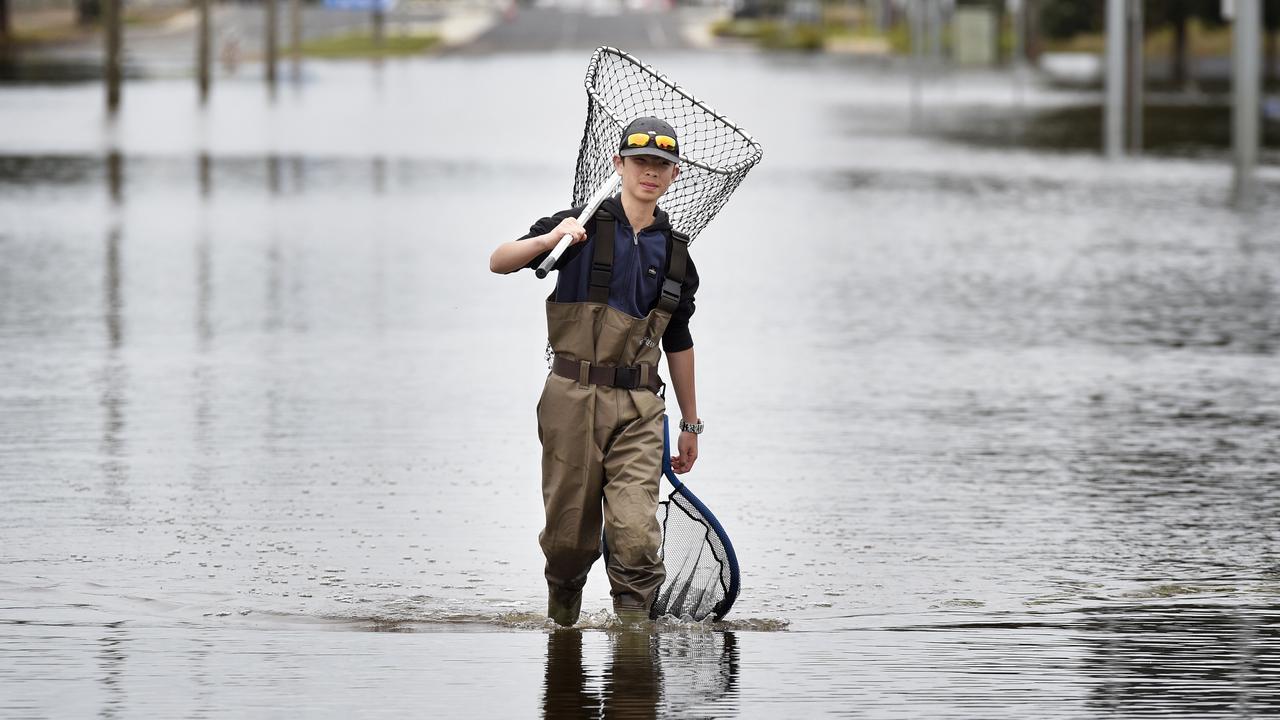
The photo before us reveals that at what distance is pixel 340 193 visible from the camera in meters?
25.3

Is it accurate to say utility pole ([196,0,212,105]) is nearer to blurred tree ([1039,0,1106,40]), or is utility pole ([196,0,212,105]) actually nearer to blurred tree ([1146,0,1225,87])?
blurred tree ([1146,0,1225,87])

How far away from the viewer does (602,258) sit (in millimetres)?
6938

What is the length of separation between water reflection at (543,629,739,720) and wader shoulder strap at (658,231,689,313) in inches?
37.0

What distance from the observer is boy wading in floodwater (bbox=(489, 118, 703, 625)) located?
22.9 ft

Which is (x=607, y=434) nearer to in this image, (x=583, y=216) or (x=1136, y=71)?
(x=583, y=216)

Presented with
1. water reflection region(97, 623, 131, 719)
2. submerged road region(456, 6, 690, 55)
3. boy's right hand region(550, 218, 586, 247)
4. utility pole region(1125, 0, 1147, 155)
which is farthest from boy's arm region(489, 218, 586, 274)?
submerged road region(456, 6, 690, 55)

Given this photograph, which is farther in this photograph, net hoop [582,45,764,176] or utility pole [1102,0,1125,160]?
utility pole [1102,0,1125,160]

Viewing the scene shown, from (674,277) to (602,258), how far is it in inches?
8.4

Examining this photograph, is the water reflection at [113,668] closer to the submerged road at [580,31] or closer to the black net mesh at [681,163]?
the black net mesh at [681,163]

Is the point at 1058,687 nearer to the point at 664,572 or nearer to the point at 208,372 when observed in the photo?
the point at 664,572

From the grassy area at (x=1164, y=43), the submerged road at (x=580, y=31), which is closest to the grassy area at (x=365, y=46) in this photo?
the submerged road at (x=580, y=31)

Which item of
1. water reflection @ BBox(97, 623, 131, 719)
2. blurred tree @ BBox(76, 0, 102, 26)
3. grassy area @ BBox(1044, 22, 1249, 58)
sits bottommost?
water reflection @ BBox(97, 623, 131, 719)

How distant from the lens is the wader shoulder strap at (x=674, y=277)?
6.97 metres

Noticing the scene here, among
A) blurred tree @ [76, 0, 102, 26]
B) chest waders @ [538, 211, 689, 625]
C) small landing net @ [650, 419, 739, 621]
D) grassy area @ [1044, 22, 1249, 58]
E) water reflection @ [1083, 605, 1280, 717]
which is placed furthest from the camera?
blurred tree @ [76, 0, 102, 26]
